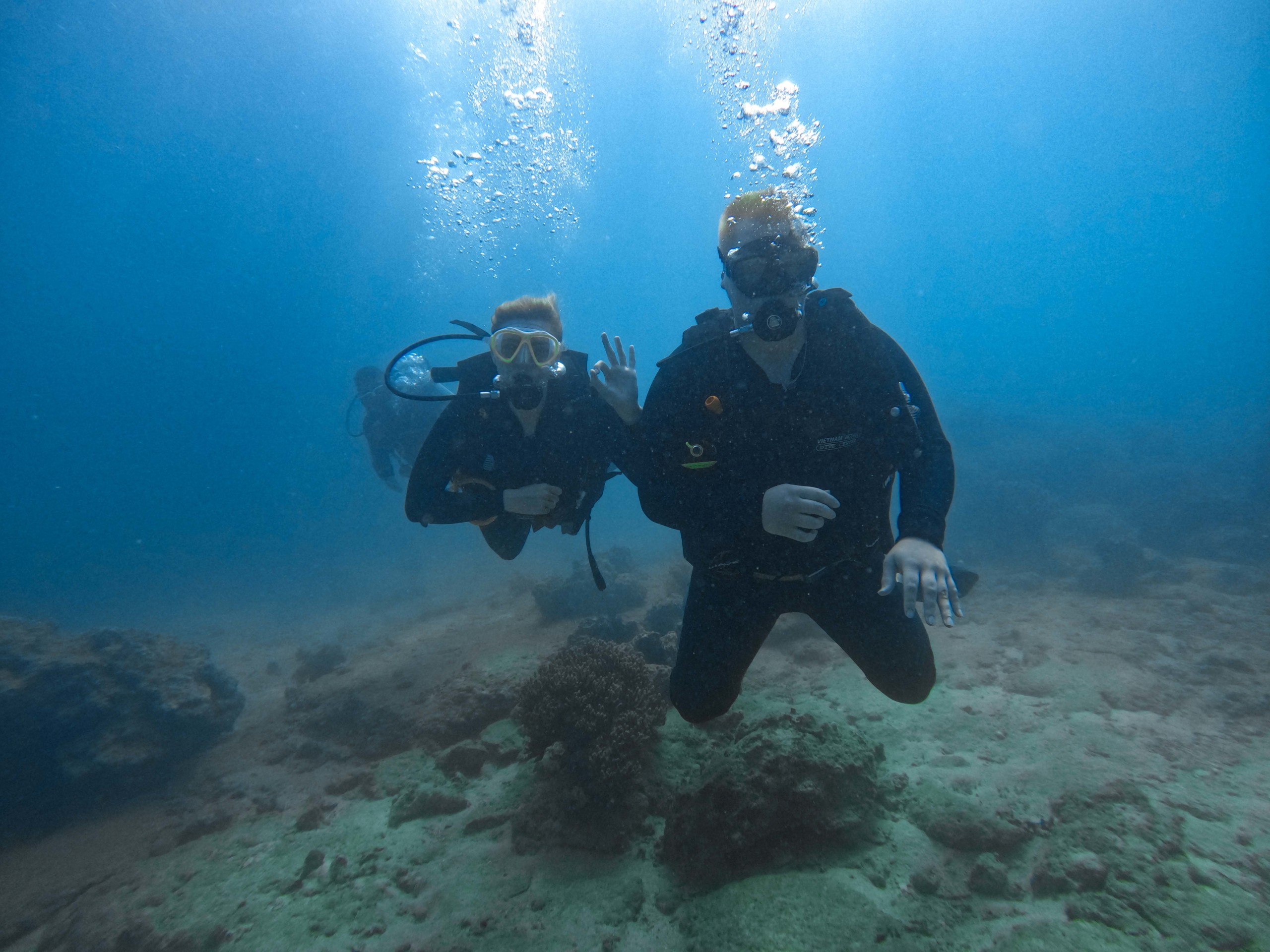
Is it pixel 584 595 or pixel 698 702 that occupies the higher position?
pixel 698 702

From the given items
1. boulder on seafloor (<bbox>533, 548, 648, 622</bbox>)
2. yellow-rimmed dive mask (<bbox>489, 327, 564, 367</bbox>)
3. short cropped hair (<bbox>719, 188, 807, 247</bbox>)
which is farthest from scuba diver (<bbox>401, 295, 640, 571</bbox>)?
boulder on seafloor (<bbox>533, 548, 648, 622</bbox>)

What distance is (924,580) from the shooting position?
2531mm

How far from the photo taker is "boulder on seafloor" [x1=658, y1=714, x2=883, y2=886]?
314 centimetres

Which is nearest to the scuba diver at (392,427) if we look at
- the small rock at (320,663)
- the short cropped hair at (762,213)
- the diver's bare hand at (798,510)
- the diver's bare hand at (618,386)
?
the small rock at (320,663)

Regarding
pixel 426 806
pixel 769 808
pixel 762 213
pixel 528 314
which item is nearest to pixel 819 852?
pixel 769 808

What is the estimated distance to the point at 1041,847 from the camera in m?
2.99

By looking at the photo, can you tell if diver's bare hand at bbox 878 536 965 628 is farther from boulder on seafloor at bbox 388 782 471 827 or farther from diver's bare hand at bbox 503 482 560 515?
boulder on seafloor at bbox 388 782 471 827

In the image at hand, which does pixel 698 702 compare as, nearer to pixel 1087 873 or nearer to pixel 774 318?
pixel 1087 873

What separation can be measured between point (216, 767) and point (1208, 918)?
9346 millimetres

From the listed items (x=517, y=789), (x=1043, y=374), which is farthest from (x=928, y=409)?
(x=1043, y=374)

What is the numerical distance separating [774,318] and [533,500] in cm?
217

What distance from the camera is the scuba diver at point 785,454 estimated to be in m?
3.12

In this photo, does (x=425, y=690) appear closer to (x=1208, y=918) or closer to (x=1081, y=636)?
(x=1208, y=918)

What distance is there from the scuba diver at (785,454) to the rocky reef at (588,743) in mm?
827
